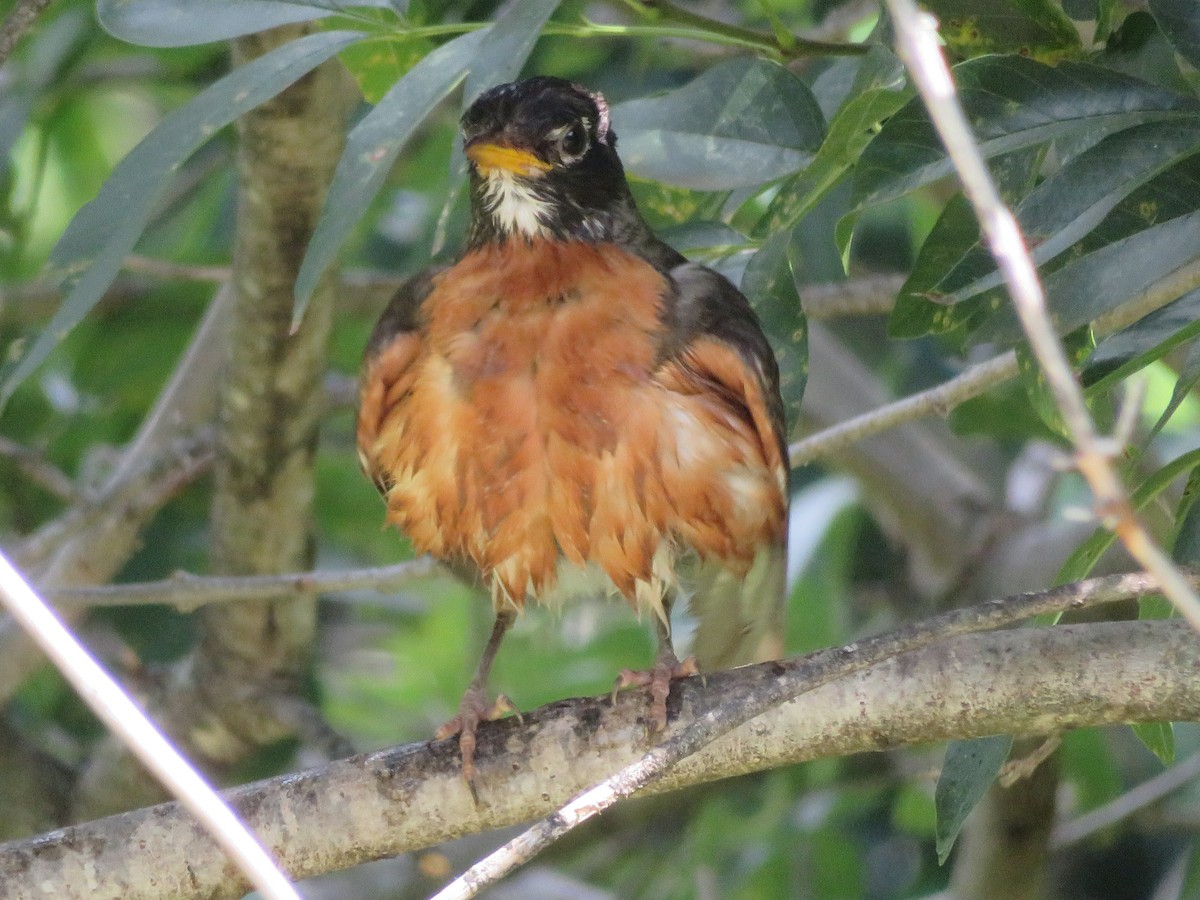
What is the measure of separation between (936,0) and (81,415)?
11.6 ft

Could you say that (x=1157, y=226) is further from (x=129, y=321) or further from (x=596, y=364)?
(x=129, y=321)

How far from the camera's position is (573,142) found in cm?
359

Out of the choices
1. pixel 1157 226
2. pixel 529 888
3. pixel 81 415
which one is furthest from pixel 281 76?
pixel 529 888

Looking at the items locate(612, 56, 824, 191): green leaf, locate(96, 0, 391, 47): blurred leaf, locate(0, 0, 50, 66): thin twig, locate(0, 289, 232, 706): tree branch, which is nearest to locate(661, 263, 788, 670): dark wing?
locate(612, 56, 824, 191): green leaf

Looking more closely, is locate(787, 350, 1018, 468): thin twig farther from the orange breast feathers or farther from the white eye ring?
the white eye ring

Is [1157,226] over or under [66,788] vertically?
over

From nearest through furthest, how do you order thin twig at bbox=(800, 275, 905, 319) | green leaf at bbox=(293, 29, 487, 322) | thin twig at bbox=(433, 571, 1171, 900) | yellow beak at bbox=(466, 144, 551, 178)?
thin twig at bbox=(433, 571, 1171, 900) < green leaf at bbox=(293, 29, 487, 322) < yellow beak at bbox=(466, 144, 551, 178) < thin twig at bbox=(800, 275, 905, 319)

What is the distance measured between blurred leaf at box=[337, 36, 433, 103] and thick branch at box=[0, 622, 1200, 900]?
148 cm

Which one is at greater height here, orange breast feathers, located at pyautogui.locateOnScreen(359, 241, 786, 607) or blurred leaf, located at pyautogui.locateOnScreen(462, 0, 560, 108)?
blurred leaf, located at pyautogui.locateOnScreen(462, 0, 560, 108)

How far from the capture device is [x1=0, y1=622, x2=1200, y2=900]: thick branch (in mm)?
2365

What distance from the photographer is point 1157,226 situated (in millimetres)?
2453

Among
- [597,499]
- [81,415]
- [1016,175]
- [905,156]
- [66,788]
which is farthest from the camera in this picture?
[81,415]

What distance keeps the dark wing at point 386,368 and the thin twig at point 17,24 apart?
102 centimetres

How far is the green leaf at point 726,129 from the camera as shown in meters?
2.82
